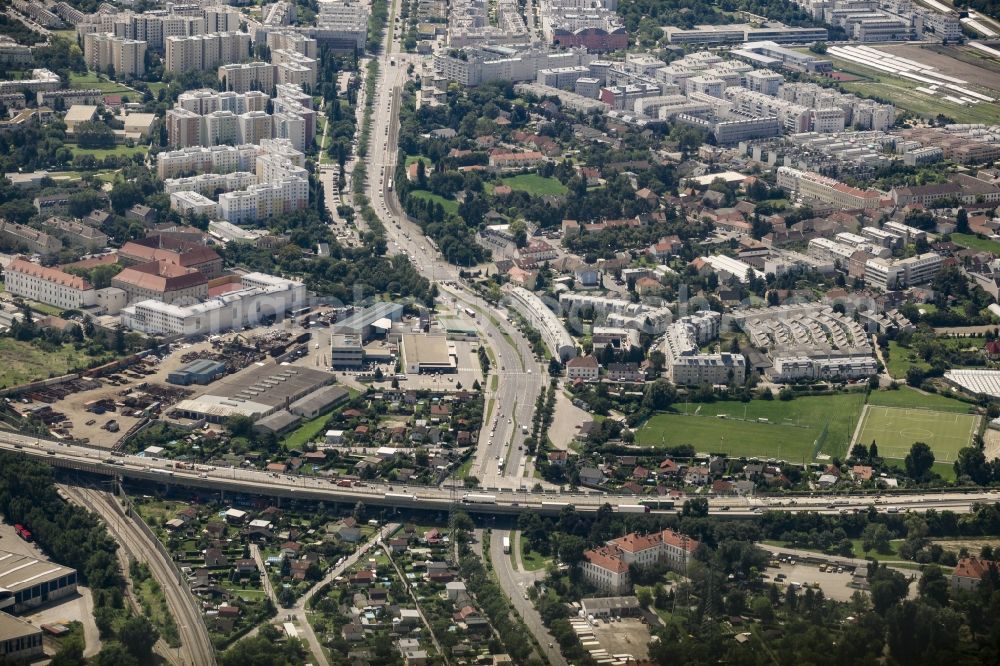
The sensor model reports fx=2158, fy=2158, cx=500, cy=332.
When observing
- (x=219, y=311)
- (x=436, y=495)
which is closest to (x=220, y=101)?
(x=219, y=311)

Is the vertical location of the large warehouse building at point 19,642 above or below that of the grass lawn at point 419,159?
below

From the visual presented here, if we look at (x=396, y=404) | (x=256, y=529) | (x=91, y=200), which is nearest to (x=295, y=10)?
(x=91, y=200)

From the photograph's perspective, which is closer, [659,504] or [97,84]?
[659,504]

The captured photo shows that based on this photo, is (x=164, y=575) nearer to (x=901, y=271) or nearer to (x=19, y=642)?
(x=19, y=642)

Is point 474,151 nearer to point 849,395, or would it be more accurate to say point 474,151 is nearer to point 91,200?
point 91,200

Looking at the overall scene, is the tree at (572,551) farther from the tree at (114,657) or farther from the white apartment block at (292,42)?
the white apartment block at (292,42)

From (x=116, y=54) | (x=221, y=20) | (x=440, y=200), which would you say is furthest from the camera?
(x=221, y=20)

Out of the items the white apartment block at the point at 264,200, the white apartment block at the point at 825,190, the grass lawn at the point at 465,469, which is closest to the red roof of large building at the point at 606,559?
the grass lawn at the point at 465,469
